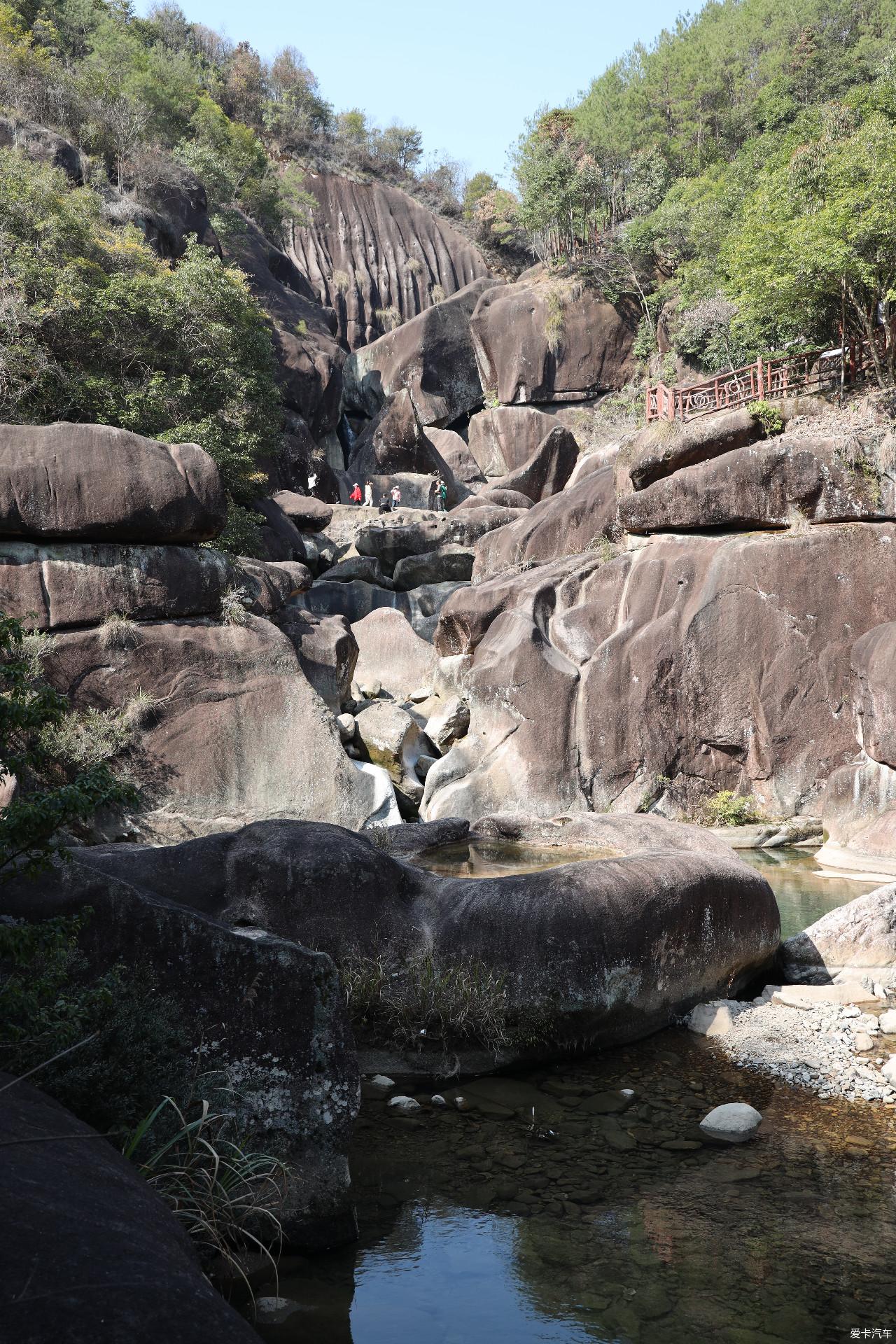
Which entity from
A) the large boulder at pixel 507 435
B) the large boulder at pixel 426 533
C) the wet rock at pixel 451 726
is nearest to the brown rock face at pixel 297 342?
the large boulder at pixel 507 435

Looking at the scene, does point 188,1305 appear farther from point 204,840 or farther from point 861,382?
point 861,382

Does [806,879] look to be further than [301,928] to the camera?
Yes

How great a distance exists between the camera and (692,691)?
1828cm

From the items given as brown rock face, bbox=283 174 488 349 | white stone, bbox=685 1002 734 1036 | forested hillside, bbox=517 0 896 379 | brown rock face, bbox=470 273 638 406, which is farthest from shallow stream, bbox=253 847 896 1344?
brown rock face, bbox=283 174 488 349

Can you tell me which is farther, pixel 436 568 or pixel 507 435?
pixel 507 435

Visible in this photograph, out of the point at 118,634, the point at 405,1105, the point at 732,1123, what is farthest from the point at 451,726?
the point at 732,1123

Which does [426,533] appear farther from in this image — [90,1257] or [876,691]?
[90,1257]

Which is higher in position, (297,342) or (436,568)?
(297,342)

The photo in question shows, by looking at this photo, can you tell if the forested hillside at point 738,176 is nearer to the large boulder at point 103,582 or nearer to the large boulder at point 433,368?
the large boulder at point 433,368

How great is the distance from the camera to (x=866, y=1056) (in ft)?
A: 26.3

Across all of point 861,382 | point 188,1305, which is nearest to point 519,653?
point 861,382

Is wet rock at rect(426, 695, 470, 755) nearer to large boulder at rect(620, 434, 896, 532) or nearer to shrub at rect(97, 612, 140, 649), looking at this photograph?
large boulder at rect(620, 434, 896, 532)

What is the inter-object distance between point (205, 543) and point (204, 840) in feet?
40.4

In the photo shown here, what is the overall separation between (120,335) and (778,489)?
A: 1509 centimetres
